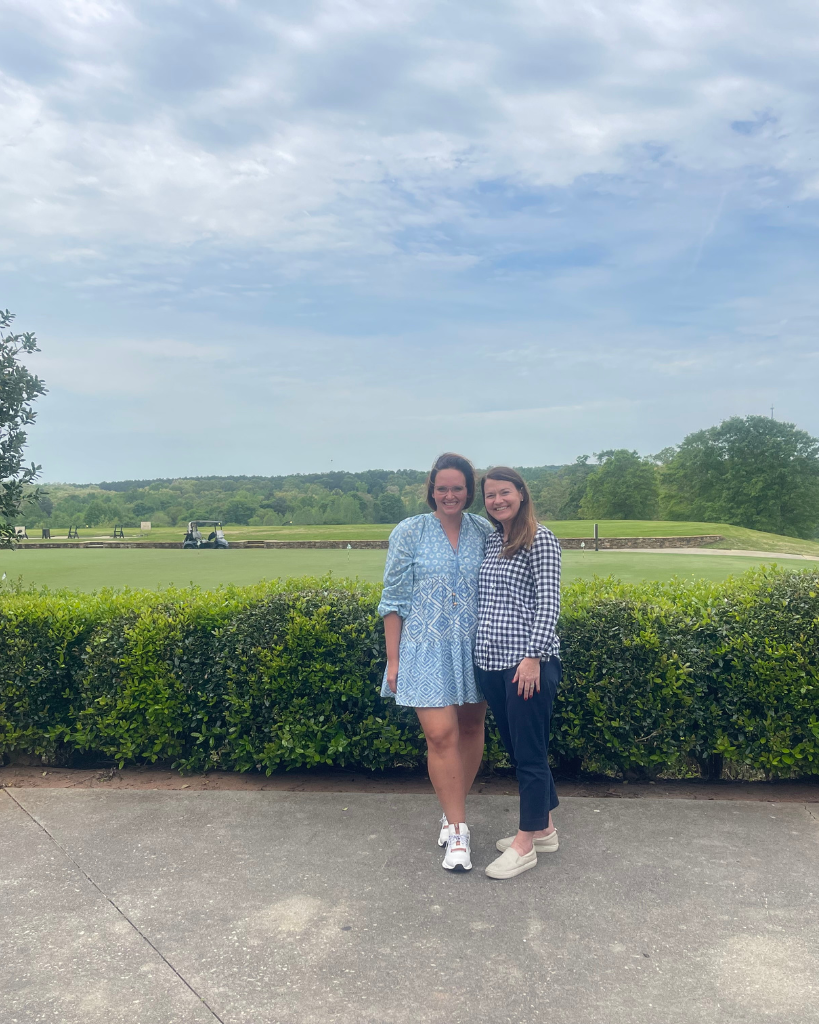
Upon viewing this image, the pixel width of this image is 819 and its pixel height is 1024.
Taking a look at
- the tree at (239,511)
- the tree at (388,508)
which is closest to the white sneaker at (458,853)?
the tree at (388,508)

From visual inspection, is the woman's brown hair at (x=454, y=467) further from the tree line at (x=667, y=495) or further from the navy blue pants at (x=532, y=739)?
the tree line at (x=667, y=495)

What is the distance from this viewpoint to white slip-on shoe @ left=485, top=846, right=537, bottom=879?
3127 mm

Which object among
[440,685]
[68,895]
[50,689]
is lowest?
[68,895]

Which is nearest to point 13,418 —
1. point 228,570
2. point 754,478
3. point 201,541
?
point 228,570

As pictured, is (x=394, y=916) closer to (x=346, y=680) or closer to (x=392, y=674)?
(x=392, y=674)

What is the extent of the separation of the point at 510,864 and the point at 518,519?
147 centimetres

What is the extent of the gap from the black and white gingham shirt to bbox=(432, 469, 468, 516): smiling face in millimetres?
319

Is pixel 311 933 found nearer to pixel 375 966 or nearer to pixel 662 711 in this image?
pixel 375 966

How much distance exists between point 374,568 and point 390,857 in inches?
588

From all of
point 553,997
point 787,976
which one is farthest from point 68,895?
point 787,976

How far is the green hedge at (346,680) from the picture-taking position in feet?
13.1

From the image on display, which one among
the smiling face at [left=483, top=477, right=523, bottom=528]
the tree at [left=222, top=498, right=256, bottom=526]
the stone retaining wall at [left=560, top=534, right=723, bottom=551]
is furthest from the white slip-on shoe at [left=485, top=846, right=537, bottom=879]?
the tree at [left=222, top=498, right=256, bottom=526]

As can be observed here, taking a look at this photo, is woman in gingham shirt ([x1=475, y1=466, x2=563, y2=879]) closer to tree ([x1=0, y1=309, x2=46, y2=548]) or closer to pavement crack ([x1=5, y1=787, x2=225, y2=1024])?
pavement crack ([x1=5, y1=787, x2=225, y2=1024])

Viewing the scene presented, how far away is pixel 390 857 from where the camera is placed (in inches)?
131
